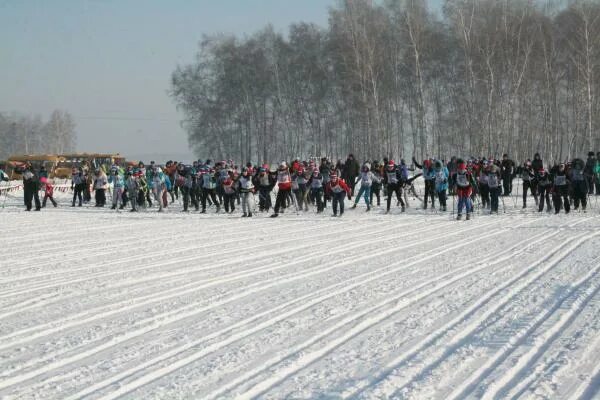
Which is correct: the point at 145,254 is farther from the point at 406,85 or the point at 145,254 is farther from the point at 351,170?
the point at 406,85

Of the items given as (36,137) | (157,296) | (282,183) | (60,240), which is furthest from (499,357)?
Result: (36,137)

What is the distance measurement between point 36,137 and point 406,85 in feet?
262

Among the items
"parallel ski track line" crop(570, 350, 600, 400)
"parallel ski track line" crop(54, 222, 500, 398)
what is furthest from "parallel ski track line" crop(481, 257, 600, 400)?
"parallel ski track line" crop(54, 222, 500, 398)

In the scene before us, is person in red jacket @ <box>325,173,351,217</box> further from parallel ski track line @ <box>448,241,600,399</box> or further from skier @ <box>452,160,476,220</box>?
parallel ski track line @ <box>448,241,600,399</box>

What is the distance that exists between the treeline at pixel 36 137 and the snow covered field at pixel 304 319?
3923 inches

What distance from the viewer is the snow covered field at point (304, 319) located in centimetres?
497

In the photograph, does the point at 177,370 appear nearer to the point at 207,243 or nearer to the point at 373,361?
the point at 373,361

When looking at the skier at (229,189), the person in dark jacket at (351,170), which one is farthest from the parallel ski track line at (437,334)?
the person in dark jacket at (351,170)

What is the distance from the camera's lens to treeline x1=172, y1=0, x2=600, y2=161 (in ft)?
133

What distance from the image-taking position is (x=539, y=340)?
5.93 meters

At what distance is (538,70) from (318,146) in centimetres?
1961

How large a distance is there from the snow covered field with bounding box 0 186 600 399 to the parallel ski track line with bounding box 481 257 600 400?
0.06ft

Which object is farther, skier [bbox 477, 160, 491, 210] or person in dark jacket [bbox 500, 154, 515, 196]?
person in dark jacket [bbox 500, 154, 515, 196]

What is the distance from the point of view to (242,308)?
24.5ft
